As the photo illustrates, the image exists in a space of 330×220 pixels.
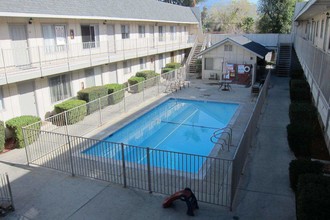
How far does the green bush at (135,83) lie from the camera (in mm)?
22719

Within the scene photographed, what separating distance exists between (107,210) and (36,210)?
2.05 m

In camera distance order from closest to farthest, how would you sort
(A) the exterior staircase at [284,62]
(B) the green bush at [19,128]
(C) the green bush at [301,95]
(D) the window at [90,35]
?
(B) the green bush at [19,128], (C) the green bush at [301,95], (D) the window at [90,35], (A) the exterior staircase at [284,62]

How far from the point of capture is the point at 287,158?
1151 centimetres

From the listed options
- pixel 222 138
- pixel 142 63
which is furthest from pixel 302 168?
pixel 142 63

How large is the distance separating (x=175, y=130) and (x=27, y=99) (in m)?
8.02

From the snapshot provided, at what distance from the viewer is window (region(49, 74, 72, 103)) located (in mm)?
17016

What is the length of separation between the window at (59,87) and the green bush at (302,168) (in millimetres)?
13364

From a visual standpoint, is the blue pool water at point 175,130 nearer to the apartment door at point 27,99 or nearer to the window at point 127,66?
the apartment door at point 27,99

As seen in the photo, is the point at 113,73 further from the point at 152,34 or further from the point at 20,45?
the point at 20,45

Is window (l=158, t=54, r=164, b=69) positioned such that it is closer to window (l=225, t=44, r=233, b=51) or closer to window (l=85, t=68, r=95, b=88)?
window (l=225, t=44, r=233, b=51)

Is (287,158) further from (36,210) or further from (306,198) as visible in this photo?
(36,210)

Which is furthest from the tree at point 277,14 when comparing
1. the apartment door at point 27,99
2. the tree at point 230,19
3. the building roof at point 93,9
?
the apartment door at point 27,99

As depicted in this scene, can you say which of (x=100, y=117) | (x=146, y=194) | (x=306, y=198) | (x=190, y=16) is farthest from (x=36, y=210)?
(x=190, y=16)

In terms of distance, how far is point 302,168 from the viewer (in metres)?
8.55
